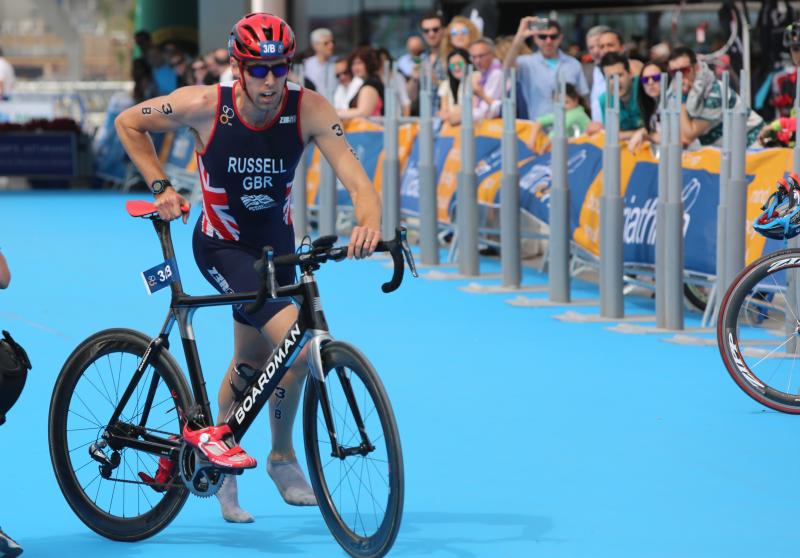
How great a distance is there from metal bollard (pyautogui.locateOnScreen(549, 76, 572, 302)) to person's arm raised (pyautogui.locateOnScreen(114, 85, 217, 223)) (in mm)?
6458

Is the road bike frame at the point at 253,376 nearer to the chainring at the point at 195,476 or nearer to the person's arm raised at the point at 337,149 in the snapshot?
the chainring at the point at 195,476

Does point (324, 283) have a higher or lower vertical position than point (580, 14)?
lower

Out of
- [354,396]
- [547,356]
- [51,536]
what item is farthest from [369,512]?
[547,356]

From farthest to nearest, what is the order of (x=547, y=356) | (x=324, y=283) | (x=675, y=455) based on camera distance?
(x=324, y=283)
(x=547, y=356)
(x=675, y=455)

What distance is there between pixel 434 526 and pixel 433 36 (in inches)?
473

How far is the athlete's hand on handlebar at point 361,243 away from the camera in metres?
5.48

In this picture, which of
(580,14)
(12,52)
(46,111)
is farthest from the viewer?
(12,52)

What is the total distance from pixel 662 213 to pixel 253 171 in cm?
549

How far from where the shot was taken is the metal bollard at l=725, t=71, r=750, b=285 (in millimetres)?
10461

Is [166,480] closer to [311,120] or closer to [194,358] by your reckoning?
[194,358]

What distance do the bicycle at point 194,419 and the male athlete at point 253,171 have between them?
163mm

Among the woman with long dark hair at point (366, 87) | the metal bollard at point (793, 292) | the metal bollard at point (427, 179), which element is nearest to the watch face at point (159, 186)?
the metal bollard at point (793, 292)

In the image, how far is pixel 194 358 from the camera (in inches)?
231

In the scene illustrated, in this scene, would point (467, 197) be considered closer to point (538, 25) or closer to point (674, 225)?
point (538, 25)
